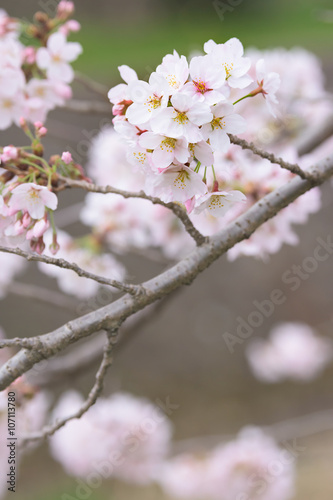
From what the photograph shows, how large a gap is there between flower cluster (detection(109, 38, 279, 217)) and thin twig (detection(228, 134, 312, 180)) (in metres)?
0.03

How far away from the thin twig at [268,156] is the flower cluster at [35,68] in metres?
0.46

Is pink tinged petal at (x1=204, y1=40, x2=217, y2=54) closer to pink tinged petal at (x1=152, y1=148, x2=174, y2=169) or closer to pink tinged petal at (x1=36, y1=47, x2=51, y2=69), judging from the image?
pink tinged petal at (x1=152, y1=148, x2=174, y2=169)

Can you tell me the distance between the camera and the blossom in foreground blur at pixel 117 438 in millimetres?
1583

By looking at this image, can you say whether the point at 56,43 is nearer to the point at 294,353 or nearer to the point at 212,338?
the point at 294,353

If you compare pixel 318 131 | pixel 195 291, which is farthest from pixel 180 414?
pixel 318 131

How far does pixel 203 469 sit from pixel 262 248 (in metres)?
0.94

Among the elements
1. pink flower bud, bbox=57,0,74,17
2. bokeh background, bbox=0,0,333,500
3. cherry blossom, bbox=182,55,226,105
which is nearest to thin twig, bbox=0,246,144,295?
cherry blossom, bbox=182,55,226,105

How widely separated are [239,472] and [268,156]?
125 cm

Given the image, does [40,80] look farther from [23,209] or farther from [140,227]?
[140,227]

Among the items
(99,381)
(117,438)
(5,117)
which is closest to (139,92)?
(99,381)

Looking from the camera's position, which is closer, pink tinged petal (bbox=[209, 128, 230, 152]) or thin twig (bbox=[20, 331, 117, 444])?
pink tinged petal (bbox=[209, 128, 230, 152])

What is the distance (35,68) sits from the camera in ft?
3.12

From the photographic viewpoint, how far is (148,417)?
5.36 ft

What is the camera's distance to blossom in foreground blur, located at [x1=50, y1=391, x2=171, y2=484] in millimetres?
1583
